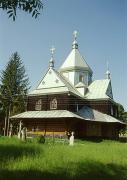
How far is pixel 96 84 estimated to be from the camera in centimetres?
4775

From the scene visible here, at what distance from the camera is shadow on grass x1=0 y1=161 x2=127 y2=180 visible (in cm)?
995

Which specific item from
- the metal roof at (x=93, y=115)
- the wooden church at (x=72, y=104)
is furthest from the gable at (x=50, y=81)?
the metal roof at (x=93, y=115)

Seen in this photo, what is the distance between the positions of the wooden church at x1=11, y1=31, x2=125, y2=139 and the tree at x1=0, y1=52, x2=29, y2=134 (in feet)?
27.9

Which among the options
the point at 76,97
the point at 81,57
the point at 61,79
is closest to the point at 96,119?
the point at 76,97

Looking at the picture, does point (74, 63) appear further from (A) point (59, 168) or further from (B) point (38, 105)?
(A) point (59, 168)

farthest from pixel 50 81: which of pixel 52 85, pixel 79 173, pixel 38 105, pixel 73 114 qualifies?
pixel 79 173

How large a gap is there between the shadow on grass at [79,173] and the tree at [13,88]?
124 ft

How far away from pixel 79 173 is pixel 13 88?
136 feet

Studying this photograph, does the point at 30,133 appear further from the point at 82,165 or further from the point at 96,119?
the point at 82,165

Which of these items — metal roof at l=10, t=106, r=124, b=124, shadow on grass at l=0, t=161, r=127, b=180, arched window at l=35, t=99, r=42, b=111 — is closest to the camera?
shadow on grass at l=0, t=161, r=127, b=180

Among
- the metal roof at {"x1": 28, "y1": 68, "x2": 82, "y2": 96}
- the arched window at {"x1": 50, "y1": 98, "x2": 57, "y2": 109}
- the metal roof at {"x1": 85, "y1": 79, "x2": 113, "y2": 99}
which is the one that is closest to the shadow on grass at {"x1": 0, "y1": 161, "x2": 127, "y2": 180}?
the metal roof at {"x1": 28, "y1": 68, "x2": 82, "y2": 96}

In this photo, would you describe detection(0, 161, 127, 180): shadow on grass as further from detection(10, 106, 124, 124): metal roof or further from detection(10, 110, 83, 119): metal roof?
detection(10, 106, 124, 124): metal roof

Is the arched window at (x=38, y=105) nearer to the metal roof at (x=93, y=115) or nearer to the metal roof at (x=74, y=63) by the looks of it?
the metal roof at (x=93, y=115)

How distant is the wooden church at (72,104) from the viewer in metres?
38.5
